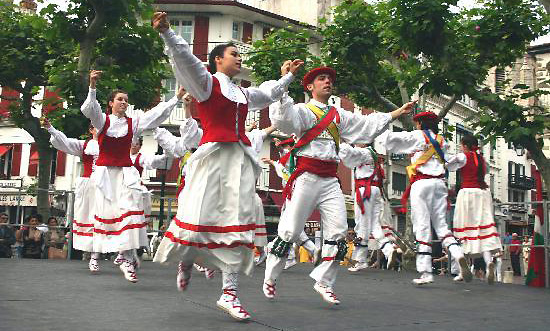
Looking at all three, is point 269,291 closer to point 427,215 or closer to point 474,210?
point 427,215

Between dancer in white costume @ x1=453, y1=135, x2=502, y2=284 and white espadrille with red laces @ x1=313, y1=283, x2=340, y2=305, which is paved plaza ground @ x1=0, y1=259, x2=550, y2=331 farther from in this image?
dancer in white costume @ x1=453, y1=135, x2=502, y2=284

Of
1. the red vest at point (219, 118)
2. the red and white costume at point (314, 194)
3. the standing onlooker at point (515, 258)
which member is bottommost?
the standing onlooker at point (515, 258)

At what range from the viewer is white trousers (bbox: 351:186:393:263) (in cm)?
1083

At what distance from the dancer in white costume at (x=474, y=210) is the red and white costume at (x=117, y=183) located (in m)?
4.60

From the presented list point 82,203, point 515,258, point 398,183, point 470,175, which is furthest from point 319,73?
point 398,183

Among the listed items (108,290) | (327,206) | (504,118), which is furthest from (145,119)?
(504,118)

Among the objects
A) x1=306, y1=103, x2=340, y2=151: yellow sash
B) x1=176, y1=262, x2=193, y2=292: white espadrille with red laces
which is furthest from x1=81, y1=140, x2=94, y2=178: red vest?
x1=176, y1=262, x2=193, y2=292: white espadrille with red laces

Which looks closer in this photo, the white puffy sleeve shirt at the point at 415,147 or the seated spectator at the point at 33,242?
the white puffy sleeve shirt at the point at 415,147

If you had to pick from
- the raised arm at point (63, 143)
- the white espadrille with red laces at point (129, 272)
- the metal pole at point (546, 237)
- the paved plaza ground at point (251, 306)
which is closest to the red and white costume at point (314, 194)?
the paved plaza ground at point (251, 306)

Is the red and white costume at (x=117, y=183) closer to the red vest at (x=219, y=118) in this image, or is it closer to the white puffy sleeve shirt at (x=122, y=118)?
the white puffy sleeve shirt at (x=122, y=118)

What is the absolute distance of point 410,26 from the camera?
44.4 feet

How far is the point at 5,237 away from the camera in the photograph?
1255cm

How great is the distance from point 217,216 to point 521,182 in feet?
158

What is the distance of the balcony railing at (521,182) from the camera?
160 feet
